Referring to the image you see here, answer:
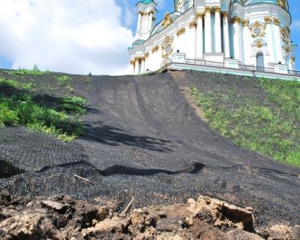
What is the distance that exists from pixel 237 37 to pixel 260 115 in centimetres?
1672

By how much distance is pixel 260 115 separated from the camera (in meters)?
18.3

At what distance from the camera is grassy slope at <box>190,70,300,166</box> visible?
15.3 m

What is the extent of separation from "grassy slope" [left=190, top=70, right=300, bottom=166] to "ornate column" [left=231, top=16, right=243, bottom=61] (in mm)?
9041

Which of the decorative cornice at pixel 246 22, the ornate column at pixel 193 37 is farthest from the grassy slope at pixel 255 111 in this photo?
Answer: the decorative cornice at pixel 246 22

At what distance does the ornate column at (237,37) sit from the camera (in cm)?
3234

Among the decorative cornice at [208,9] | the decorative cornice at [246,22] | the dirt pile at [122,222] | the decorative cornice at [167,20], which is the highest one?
the decorative cornice at [167,20]

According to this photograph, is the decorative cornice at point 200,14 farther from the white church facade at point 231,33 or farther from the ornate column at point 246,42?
the ornate column at point 246,42

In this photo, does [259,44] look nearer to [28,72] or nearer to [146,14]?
[146,14]

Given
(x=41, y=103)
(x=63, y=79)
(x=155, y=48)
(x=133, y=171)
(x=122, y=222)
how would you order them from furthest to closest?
(x=155, y=48) < (x=63, y=79) < (x=41, y=103) < (x=133, y=171) < (x=122, y=222)

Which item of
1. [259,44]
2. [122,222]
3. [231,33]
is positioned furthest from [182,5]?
[122,222]

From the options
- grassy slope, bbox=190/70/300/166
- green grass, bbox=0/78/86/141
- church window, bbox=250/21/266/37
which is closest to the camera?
green grass, bbox=0/78/86/141

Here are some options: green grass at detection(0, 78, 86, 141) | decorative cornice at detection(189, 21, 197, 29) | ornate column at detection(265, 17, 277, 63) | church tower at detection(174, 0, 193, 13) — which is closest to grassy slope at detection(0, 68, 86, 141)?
green grass at detection(0, 78, 86, 141)

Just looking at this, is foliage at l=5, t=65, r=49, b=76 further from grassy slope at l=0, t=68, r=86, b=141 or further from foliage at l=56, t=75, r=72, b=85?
foliage at l=56, t=75, r=72, b=85

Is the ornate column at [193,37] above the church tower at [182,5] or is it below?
below
